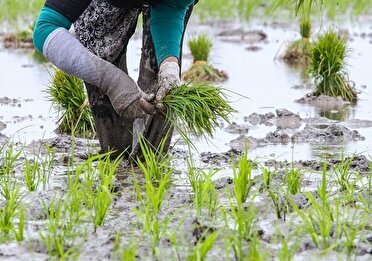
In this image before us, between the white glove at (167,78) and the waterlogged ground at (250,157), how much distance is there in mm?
517

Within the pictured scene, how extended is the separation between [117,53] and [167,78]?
729mm

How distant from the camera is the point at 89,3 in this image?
5809 millimetres

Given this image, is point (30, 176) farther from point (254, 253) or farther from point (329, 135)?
point (329, 135)

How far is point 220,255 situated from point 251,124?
4.35 meters

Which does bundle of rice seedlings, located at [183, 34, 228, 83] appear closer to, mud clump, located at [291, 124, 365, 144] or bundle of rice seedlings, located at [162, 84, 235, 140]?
mud clump, located at [291, 124, 365, 144]

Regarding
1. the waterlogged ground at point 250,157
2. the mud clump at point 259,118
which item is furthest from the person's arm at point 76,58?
the mud clump at point 259,118

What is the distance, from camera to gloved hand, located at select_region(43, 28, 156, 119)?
222 inches

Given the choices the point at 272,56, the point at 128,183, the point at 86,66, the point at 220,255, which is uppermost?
the point at 272,56

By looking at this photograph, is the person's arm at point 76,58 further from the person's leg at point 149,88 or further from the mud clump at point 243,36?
the mud clump at point 243,36

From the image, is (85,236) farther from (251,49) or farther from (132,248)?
(251,49)

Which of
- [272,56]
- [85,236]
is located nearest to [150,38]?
[85,236]

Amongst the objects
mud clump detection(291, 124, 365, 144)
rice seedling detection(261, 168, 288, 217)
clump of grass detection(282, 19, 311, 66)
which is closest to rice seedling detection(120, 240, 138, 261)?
rice seedling detection(261, 168, 288, 217)

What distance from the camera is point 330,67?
9953 millimetres

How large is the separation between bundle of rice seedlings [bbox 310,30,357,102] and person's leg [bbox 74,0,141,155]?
3685 mm
